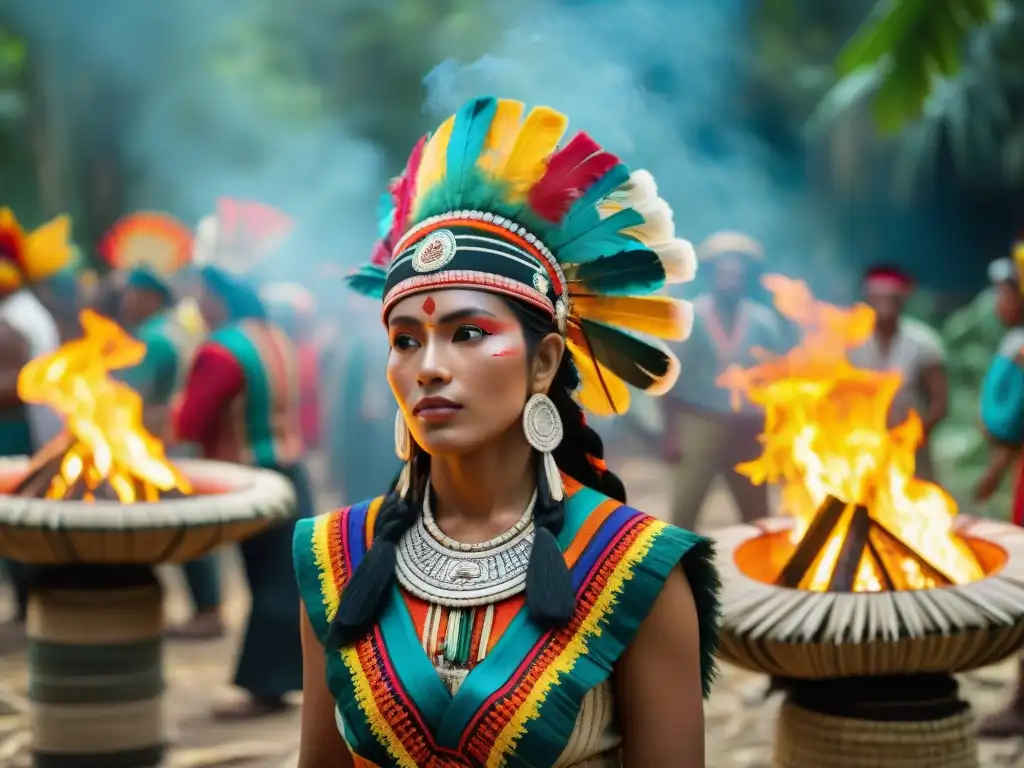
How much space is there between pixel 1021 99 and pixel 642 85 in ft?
12.2

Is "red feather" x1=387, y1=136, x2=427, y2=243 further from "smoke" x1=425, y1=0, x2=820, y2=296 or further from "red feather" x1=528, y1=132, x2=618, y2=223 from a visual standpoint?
"smoke" x1=425, y1=0, x2=820, y2=296

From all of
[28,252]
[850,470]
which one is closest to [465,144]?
[850,470]

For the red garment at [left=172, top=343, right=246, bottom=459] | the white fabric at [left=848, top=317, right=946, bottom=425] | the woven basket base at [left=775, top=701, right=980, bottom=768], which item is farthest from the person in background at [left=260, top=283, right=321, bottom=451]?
the woven basket base at [left=775, top=701, right=980, bottom=768]

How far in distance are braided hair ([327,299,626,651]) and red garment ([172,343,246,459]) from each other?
377cm

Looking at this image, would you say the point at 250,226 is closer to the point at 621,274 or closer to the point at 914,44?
the point at 914,44

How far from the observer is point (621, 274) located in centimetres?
257

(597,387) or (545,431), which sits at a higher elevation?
(597,387)

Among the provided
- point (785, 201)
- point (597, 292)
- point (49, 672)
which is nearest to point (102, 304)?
point (49, 672)

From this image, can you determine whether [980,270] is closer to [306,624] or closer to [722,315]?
[722,315]

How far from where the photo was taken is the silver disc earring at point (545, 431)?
239 centimetres

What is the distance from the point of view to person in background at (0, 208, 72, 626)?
7.02 m

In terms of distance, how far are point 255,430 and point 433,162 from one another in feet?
13.2

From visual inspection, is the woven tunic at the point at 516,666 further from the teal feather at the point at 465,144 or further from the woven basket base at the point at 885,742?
the woven basket base at the point at 885,742

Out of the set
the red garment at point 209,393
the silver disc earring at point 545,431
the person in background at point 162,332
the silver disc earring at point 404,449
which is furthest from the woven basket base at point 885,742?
the person in background at point 162,332
